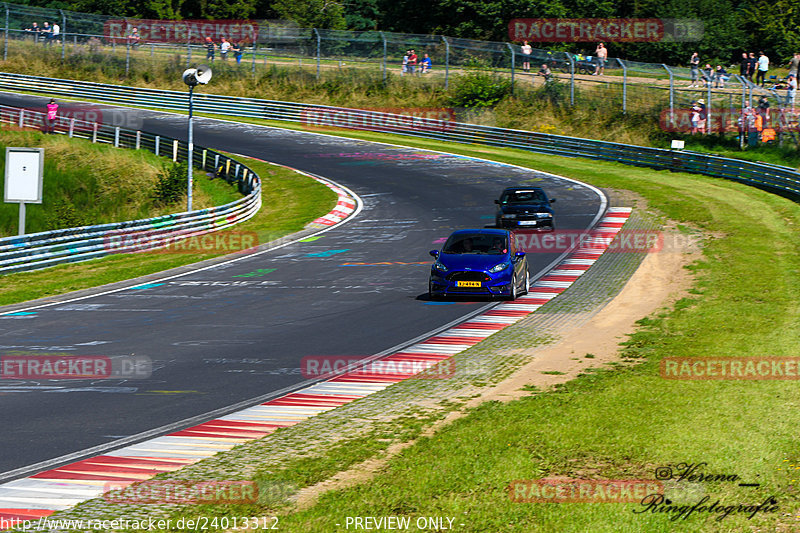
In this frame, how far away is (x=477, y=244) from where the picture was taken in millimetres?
19844

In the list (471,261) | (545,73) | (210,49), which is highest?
(210,49)

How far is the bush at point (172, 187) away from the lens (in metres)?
38.6

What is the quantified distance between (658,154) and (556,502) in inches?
1490

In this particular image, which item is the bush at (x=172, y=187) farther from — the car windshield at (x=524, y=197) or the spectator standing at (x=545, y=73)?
the spectator standing at (x=545, y=73)

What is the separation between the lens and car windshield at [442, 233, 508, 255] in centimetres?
1961

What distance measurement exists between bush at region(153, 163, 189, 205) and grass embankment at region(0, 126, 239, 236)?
0.33 meters

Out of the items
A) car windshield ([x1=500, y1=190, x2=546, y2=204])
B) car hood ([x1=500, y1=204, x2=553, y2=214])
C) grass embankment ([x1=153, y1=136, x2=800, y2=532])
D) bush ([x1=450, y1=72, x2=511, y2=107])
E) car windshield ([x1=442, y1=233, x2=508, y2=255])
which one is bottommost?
grass embankment ([x1=153, y1=136, x2=800, y2=532])

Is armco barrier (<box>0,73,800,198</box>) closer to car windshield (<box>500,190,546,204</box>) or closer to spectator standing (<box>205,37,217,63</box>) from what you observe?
spectator standing (<box>205,37,217,63</box>)

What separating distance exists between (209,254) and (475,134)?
93.3ft

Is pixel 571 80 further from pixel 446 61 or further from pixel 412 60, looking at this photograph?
pixel 412 60

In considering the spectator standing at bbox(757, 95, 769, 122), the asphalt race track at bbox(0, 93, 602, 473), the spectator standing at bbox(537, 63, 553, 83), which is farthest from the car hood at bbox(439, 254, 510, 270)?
the spectator standing at bbox(537, 63, 553, 83)

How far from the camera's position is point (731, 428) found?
9.80 m

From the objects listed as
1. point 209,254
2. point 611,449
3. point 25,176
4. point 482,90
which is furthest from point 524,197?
point 482,90

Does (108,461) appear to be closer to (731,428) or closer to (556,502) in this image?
(556,502)
